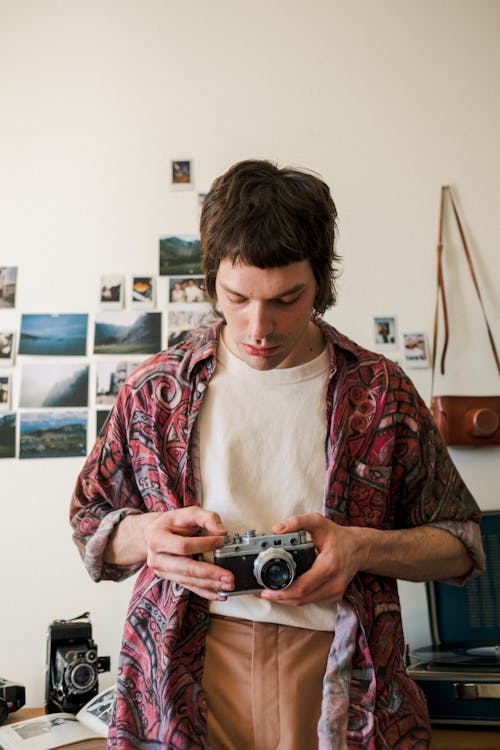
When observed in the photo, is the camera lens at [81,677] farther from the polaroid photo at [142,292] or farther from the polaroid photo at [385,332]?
the polaroid photo at [385,332]

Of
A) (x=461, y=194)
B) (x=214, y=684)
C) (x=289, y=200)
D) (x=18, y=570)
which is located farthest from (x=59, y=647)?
(x=461, y=194)

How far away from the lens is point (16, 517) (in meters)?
1.69

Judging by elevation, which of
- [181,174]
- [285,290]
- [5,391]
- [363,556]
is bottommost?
[363,556]

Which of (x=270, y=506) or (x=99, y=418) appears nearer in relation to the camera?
(x=270, y=506)

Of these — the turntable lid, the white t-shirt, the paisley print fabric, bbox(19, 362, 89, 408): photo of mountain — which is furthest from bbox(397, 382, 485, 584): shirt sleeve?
bbox(19, 362, 89, 408): photo of mountain

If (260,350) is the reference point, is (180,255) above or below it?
above

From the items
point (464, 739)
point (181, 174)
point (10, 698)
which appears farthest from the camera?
point (181, 174)

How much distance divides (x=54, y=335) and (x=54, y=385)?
12 centimetres

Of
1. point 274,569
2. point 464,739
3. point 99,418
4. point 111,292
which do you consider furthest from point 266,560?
point 111,292

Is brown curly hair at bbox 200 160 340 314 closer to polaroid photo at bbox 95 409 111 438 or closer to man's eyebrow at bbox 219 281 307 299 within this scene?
man's eyebrow at bbox 219 281 307 299

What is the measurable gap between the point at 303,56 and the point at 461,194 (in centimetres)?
55

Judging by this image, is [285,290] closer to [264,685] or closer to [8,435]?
[264,685]

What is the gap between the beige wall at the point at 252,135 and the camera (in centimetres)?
177

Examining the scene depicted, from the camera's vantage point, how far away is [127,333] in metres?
1.76
